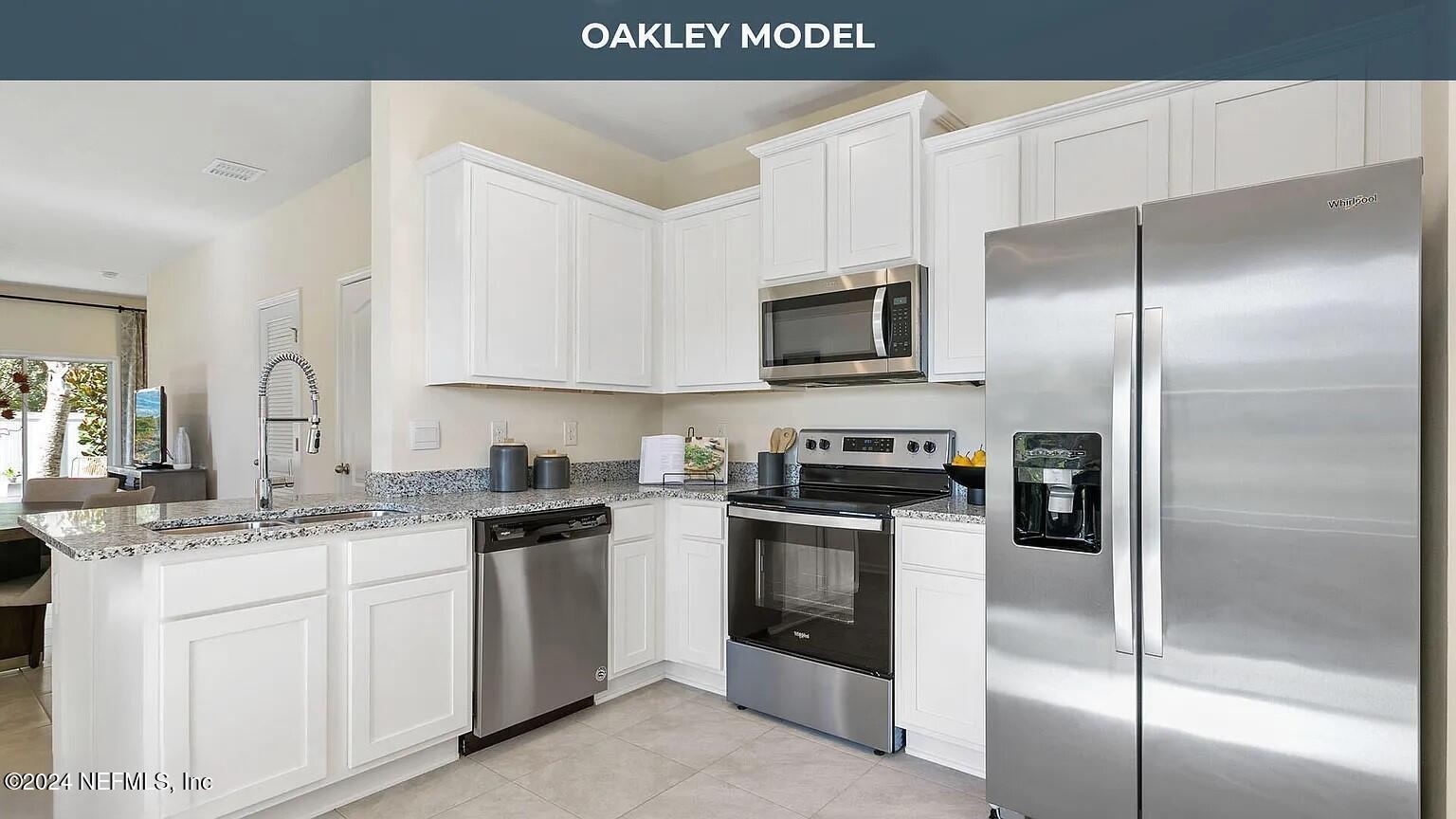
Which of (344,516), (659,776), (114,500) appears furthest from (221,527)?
(114,500)

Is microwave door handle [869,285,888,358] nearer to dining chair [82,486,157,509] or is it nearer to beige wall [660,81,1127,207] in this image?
beige wall [660,81,1127,207]

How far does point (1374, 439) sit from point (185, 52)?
13.5ft

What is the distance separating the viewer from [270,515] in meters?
2.49

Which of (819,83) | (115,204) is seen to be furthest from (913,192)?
(115,204)

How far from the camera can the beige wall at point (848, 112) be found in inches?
116

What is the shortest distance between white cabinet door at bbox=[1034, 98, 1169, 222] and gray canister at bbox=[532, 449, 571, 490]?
2169mm

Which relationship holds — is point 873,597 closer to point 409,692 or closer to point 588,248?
point 409,692

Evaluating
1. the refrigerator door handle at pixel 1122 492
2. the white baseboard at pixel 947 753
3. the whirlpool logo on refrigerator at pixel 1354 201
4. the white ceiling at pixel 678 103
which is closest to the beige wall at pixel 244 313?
the white ceiling at pixel 678 103

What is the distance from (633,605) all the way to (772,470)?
0.86 meters

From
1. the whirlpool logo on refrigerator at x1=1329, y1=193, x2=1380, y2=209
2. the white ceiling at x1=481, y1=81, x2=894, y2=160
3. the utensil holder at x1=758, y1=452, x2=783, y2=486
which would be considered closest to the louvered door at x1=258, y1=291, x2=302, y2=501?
the white ceiling at x1=481, y1=81, x2=894, y2=160

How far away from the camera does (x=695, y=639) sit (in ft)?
10.6

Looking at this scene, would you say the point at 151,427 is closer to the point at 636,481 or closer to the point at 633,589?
the point at 636,481

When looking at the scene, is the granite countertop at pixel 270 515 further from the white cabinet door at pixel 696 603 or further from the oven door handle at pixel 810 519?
the white cabinet door at pixel 696 603

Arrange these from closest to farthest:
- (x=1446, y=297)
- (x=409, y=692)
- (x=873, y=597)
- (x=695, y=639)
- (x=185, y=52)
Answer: (x=1446, y=297) < (x=409, y=692) < (x=873, y=597) < (x=185, y=52) < (x=695, y=639)
